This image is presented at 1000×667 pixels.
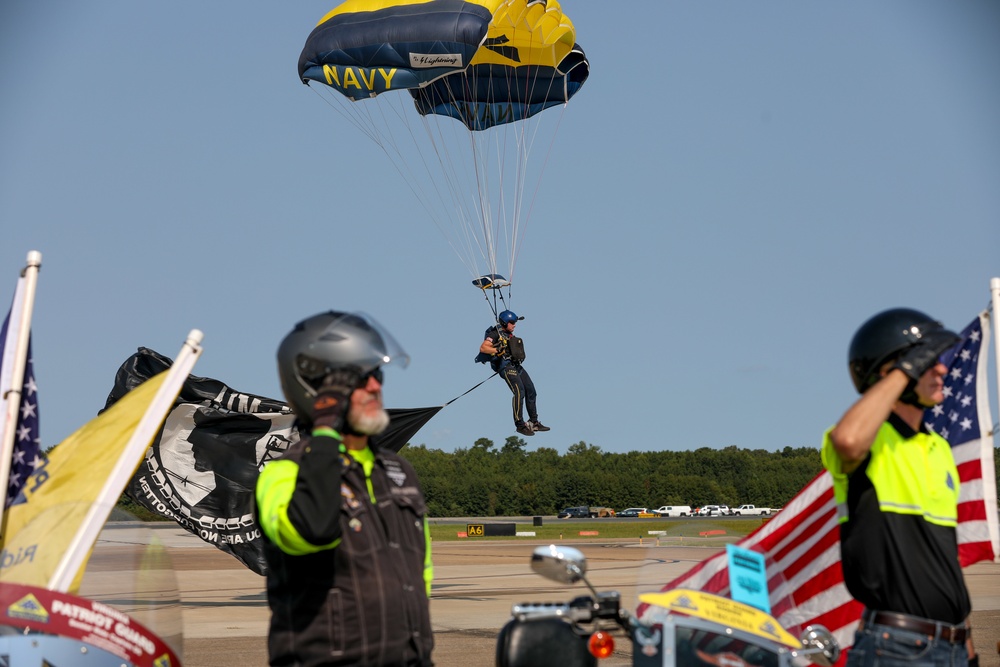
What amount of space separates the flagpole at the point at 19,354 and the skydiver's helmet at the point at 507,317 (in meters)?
11.4

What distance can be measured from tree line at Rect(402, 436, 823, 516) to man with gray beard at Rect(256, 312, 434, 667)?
8182cm

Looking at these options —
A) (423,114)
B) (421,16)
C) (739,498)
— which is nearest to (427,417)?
(421,16)

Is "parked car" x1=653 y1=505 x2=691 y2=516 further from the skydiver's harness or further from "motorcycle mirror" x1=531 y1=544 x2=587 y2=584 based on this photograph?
"motorcycle mirror" x1=531 y1=544 x2=587 y2=584

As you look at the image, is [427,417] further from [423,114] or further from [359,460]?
[359,460]

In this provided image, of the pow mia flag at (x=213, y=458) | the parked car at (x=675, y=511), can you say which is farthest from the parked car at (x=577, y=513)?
the pow mia flag at (x=213, y=458)

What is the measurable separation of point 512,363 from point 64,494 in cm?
1279

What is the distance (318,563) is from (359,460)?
1.15 ft

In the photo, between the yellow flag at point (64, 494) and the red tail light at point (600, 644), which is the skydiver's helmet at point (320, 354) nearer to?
the yellow flag at point (64, 494)

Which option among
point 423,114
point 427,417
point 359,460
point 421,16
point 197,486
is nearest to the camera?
point 359,460

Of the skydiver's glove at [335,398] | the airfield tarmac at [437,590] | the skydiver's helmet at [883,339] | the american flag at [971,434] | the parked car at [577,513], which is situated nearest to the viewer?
the skydiver's glove at [335,398]

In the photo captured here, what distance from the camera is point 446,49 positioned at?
51.6ft

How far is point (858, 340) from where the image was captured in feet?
12.4

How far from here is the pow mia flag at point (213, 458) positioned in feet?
35.9

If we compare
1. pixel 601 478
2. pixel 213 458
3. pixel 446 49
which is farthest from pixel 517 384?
pixel 601 478
